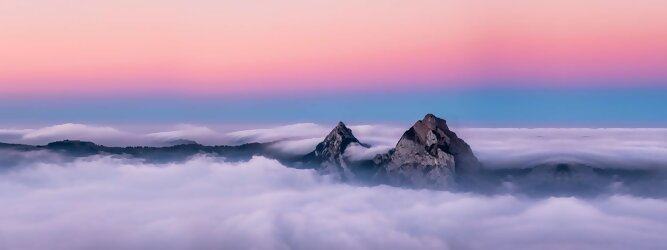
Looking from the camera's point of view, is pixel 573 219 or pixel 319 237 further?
pixel 319 237

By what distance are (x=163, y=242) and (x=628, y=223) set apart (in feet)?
438

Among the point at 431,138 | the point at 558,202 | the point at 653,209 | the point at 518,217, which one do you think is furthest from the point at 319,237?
the point at 653,209

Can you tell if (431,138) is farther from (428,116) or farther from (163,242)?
(163,242)

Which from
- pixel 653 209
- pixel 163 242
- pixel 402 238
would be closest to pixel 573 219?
pixel 653 209

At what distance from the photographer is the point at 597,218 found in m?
181

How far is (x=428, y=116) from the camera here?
199 meters

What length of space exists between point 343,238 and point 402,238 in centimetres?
1820

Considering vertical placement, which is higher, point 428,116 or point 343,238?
point 428,116

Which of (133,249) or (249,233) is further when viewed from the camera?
(249,233)

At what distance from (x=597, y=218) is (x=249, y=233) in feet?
327

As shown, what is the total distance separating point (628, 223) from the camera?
182000 mm

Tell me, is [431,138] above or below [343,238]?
above

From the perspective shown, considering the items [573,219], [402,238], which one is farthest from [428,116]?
[573,219]

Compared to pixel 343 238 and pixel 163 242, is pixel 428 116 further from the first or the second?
pixel 163 242
